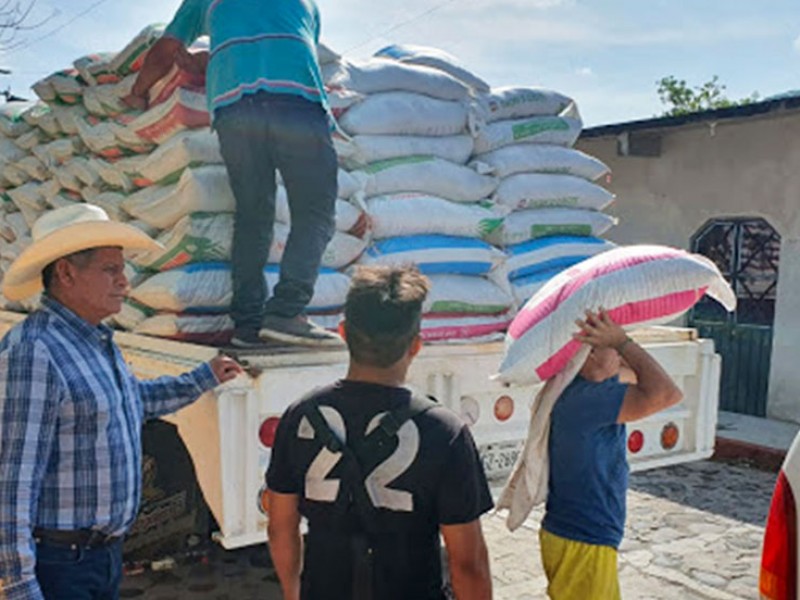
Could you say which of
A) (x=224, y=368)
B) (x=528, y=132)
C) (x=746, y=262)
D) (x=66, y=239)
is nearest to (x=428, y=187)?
(x=528, y=132)

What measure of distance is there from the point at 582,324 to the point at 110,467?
3.97 feet

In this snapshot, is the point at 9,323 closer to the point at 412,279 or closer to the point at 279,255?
the point at 279,255

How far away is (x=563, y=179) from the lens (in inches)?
179

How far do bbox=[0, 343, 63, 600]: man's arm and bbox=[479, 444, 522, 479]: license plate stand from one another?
1700 millimetres

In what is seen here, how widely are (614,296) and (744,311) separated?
6.81 metres

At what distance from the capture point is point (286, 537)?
6.06ft

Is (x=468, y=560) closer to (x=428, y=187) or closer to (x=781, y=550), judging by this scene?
(x=781, y=550)

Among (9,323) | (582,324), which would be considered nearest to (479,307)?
(582,324)

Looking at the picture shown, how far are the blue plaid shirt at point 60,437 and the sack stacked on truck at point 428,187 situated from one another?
1714 mm

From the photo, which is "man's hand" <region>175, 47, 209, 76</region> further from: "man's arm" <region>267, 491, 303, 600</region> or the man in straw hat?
"man's arm" <region>267, 491, 303, 600</region>

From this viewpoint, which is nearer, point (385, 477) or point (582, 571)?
point (385, 477)

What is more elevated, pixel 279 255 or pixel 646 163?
pixel 646 163

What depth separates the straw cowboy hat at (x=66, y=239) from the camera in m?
1.99

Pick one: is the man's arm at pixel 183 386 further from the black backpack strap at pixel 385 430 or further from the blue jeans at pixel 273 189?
the black backpack strap at pixel 385 430
